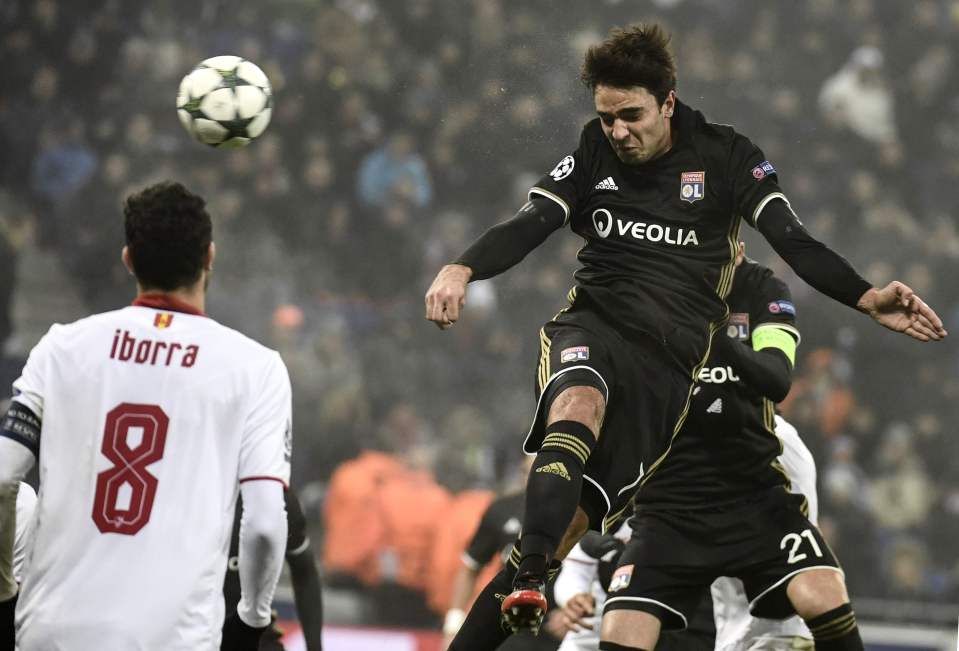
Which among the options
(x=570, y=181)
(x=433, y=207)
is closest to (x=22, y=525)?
(x=570, y=181)

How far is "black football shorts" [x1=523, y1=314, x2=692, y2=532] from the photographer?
4.54 meters

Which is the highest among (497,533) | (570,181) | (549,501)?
(570,181)

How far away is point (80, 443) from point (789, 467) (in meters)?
3.27

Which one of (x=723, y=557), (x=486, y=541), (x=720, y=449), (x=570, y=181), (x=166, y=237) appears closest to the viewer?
(x=166, y=237)

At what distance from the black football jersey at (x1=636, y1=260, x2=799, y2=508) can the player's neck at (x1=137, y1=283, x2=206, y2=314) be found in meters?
2.28

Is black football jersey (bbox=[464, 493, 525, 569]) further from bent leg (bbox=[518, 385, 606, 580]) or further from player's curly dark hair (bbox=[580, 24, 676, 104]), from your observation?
player's curly dark hair (bbox=[580, 24, 676, 104])

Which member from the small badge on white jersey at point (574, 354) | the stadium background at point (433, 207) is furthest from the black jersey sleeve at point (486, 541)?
the stadium background at point (433, 207)

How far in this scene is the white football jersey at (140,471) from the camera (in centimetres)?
331

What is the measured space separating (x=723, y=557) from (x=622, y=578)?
41 centimetres

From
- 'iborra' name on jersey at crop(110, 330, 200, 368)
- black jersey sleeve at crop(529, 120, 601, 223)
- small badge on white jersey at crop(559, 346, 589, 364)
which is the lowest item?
'iborra' name on jersey at crop(110, 330, 200, 368)

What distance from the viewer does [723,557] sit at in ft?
16.9

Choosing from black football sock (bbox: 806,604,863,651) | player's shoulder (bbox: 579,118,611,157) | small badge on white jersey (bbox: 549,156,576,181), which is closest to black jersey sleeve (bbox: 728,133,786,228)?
player's shoulder (bbox: 579,118,611,157)

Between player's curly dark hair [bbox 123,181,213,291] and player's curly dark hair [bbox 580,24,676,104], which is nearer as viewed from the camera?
player's curly dark hair [bbox 123,181,213,291]

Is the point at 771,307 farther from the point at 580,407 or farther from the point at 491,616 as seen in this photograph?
the point at 491,616
